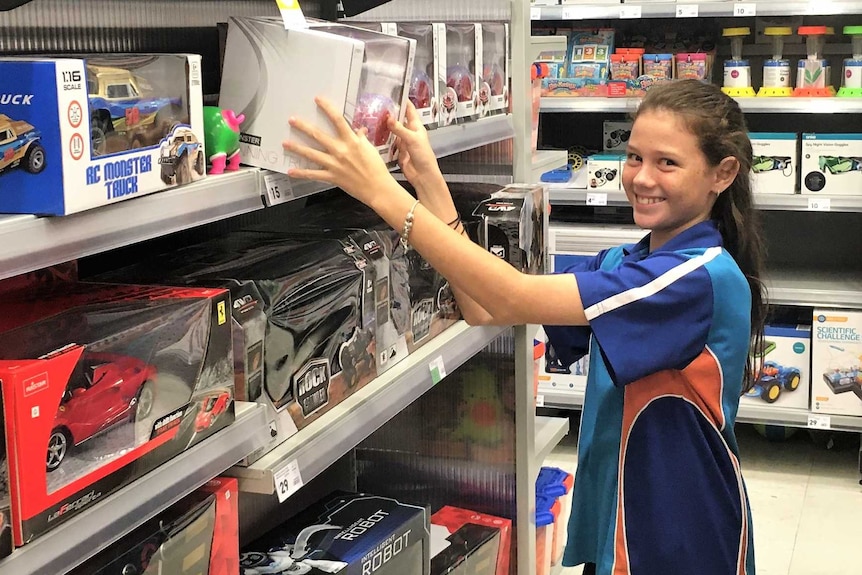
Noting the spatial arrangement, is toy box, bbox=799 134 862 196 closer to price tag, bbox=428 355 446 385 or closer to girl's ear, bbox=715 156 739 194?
girl's ear, bbox=715 156 739 194

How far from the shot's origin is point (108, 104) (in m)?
1.09

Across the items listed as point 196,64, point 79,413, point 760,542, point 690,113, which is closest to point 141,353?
point 79,413

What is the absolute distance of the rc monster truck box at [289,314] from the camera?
144 cm

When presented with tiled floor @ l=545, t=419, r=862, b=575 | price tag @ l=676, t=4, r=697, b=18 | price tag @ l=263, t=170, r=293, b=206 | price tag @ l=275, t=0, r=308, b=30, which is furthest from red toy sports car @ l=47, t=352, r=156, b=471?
price tag @ l=676, t=4, r=697, b=18

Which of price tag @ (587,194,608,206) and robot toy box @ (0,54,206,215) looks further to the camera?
price tag @ (587,194,608,206)

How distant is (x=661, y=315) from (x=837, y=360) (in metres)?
2.47

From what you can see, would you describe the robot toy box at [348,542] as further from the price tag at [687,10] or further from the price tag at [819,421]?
the price tag at [687,10]

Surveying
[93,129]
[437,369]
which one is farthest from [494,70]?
[93,129]

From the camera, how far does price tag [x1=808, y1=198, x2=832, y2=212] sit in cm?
387

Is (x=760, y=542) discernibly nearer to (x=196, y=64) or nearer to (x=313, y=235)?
(x=313, y=235)

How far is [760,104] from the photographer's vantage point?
154 inches

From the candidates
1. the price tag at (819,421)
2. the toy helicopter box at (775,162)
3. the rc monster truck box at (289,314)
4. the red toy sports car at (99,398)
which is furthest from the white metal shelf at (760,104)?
the red toy sports car at (99,398)

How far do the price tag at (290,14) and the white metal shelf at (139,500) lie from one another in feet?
1.66

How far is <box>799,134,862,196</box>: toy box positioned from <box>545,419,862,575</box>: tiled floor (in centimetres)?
107
